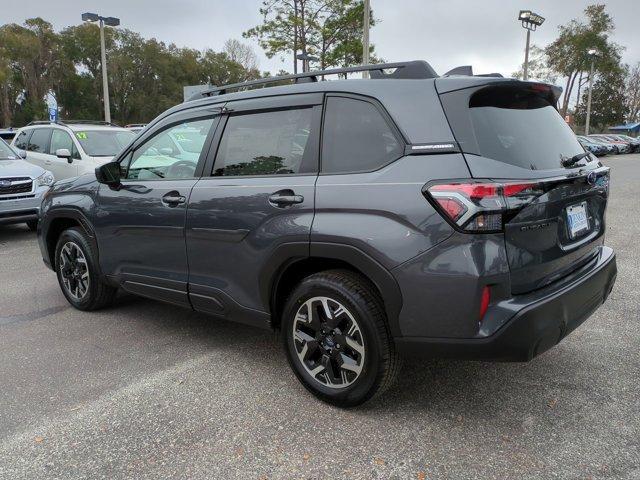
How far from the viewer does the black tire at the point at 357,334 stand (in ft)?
9.14

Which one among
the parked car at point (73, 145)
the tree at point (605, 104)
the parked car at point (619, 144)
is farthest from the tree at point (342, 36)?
the tree at point (605, 104)

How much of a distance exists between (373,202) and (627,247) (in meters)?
5.75

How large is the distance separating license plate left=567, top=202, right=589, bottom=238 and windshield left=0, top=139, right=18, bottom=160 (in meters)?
9.30

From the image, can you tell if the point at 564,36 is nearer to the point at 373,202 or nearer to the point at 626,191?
the point at 626,191

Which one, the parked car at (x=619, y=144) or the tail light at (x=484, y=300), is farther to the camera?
the parked car at (x=619, y=144)

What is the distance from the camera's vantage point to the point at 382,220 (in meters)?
2.68

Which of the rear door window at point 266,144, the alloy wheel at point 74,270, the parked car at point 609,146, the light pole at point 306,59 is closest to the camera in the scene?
the rear door window at point 266,144

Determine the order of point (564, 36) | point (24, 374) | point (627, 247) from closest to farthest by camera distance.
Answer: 1. point (24, 374)
2. point (627, 247)
3. point (564, 36)

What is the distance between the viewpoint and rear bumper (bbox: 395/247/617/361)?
251 centimetres

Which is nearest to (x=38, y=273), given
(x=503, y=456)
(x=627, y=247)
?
(x=503, y=456)

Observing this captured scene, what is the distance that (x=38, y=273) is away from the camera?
6.32 metres

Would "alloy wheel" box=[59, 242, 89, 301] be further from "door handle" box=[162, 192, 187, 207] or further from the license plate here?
the license plate

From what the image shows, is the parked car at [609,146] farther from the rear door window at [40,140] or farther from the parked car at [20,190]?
the parked car at [20,190]

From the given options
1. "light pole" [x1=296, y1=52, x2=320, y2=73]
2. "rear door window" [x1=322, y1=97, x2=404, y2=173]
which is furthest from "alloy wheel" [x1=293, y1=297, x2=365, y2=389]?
"light pole" [x1=296, y1=52, x2=320, y2=73]
